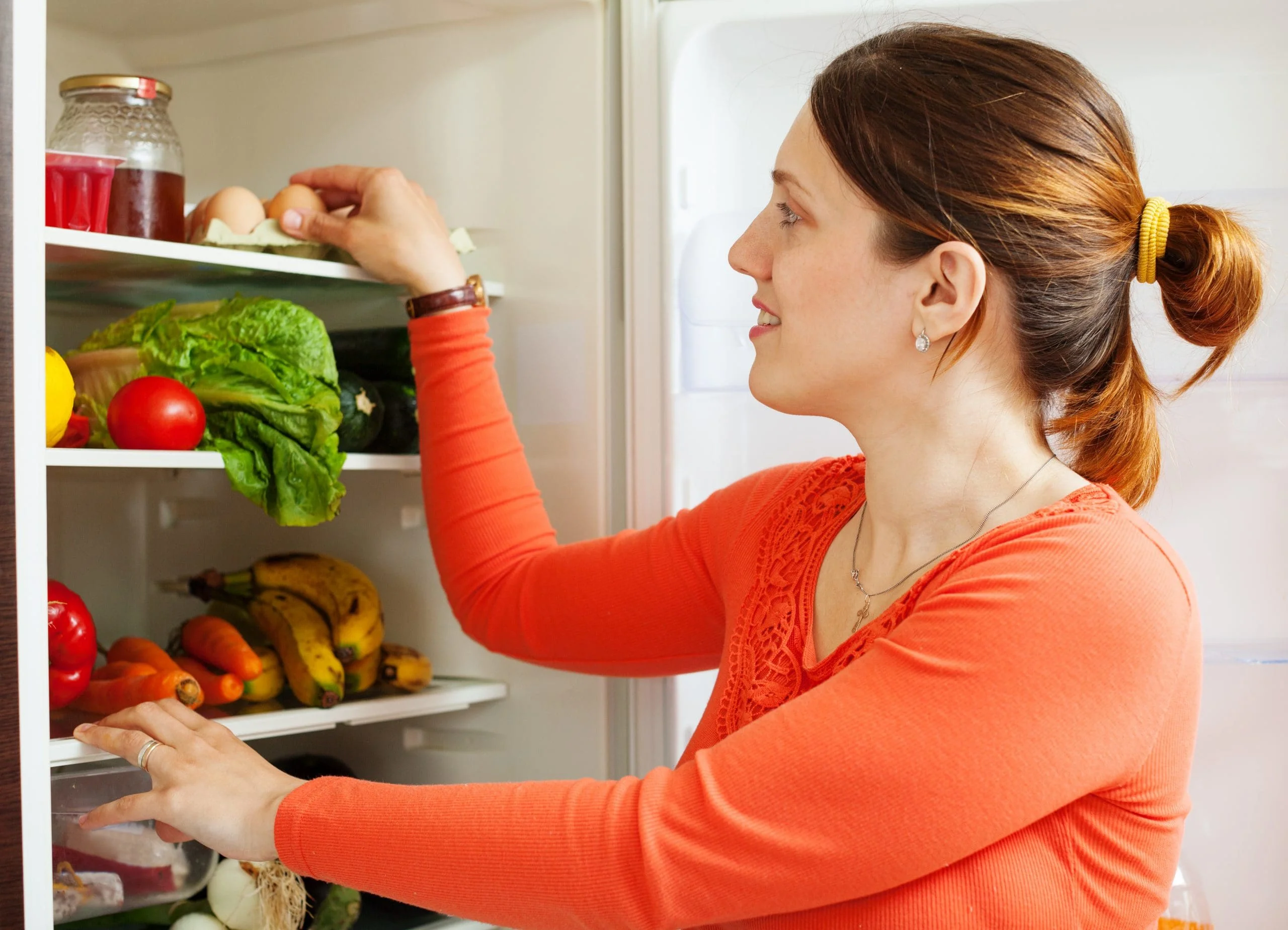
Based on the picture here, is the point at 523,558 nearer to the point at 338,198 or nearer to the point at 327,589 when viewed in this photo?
the point at 327,589

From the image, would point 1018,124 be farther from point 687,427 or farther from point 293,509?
point 293,509

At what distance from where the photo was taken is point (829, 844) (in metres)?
0.82

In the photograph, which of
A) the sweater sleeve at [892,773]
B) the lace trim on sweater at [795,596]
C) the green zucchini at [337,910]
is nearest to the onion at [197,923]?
the green zucchini at [337,910]

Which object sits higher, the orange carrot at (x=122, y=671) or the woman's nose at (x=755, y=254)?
the woman's nose at (x=755, y=254)

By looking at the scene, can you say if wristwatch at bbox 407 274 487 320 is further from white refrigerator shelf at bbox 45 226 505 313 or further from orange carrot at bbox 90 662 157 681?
orange carrot at bbox 90 662 157 681

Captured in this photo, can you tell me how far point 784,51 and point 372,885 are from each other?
0.94 metres

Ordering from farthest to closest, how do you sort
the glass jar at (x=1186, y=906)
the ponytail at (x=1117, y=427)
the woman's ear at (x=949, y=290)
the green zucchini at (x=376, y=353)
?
the green zucchini at (x=376, y=353) → the glass jar at (x=1186, y=906) → the ponytail at (x=1117, y=427) → the woman's ear at (x=949, y=290)

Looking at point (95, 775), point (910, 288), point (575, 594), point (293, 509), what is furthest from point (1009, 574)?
point (95, 775)

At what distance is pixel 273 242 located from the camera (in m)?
1.26

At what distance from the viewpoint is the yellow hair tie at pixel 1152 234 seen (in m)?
0.95

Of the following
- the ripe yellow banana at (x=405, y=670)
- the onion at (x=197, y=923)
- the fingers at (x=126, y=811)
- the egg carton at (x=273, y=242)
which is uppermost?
the egg carton at (x=273, y=242)

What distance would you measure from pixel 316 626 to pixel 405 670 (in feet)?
0.37

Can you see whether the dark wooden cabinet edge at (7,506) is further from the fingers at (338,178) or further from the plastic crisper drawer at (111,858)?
the fingers at (338,178)

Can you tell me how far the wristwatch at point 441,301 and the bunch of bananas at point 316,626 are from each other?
335 millimetres
